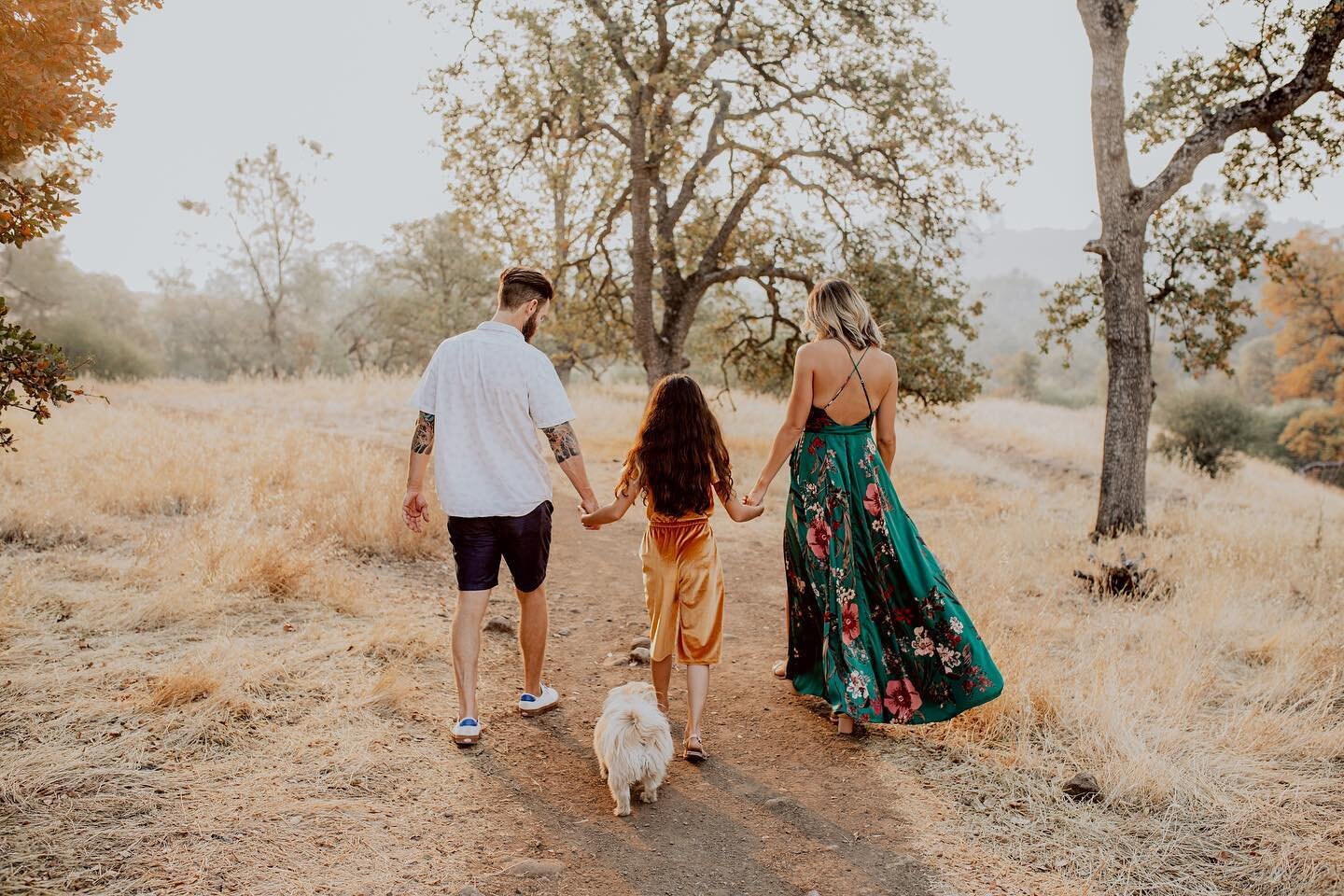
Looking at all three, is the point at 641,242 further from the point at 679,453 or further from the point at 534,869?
the point at 534,869

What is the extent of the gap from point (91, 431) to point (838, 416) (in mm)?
10055

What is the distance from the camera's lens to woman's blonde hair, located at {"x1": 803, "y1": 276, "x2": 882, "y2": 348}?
14.5ft

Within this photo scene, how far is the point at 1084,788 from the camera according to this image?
3.87m

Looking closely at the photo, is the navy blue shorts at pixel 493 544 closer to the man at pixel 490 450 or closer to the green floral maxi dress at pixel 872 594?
the man at pixel 490 450

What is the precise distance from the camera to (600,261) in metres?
14.3

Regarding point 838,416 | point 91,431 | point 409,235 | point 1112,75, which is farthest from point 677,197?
point 409,235

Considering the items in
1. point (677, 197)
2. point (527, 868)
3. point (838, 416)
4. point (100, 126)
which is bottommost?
point (527, 868)

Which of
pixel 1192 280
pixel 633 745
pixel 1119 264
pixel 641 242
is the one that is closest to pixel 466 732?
pixel 633 745

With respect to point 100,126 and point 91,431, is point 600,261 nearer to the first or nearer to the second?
point 91,431

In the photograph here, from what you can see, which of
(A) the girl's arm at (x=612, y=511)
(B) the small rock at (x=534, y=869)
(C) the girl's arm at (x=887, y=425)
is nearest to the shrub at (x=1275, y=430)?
(C) the girl's arm at (x=887, y=425)

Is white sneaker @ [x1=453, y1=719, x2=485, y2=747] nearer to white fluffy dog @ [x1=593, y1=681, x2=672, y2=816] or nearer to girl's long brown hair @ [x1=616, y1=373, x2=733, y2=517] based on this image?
white fluffy dog @ [x1=593, y1=681, x2=672, y2=816]

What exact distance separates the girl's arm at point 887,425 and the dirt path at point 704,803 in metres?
1.48

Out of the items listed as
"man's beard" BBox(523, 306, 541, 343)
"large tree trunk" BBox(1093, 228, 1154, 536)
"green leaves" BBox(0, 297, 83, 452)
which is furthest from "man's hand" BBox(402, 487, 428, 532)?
"large tree trunk" BBox(1093, 228, 1154, 536)

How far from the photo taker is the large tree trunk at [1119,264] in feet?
28.7
